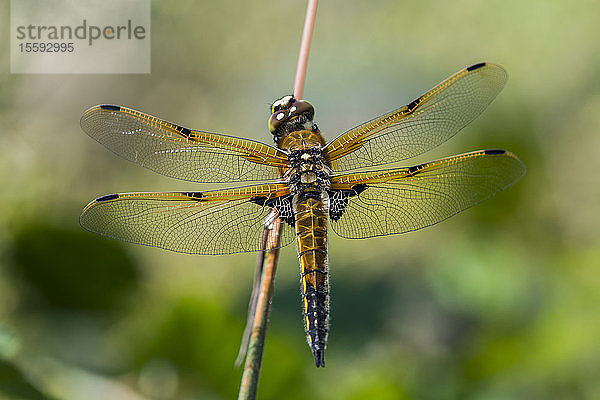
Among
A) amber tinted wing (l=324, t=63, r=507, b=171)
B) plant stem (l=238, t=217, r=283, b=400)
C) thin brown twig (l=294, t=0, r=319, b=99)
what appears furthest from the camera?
amber tinted wing (l=324, t=63, r=507, b=171)

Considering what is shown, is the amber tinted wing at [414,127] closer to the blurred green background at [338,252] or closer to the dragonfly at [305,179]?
the dragonfly at [305,179]

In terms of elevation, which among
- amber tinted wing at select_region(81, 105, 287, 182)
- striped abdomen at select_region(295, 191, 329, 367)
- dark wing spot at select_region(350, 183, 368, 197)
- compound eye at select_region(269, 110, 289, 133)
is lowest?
striped abdomen at select_region(295, 191, 329, 367)

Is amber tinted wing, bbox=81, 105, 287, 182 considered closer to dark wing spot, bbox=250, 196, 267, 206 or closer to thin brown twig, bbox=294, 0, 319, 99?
dark wing spot, bbox=250, 196, 267, 206

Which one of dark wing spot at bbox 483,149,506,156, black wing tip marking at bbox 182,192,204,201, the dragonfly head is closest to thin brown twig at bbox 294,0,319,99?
the dragonfly head

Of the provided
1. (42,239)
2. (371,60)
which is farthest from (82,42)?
(371,60)

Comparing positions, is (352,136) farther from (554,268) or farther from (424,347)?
(554,268)

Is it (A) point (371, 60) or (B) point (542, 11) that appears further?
(B) point (542, 11)
